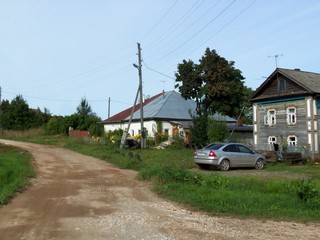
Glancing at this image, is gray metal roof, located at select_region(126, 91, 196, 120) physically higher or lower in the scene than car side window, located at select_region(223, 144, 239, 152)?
higher

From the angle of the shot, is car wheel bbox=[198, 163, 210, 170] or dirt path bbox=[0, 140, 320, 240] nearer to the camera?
dirt path bbox=[0, 140, 320, 240]

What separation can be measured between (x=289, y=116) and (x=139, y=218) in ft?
74.2

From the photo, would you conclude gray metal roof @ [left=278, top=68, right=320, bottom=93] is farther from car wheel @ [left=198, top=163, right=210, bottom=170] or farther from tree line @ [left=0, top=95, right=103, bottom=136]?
tree line @ [left=0, top=95, right=103, bottom=136]

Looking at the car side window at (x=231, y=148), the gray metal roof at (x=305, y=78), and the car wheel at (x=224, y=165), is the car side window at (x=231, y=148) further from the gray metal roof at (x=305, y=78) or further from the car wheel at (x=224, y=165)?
the gray metal roof at (x=305, y=78)

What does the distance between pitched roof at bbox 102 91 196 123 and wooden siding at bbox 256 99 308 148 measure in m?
13.8

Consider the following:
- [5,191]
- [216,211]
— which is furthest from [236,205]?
[5,191]

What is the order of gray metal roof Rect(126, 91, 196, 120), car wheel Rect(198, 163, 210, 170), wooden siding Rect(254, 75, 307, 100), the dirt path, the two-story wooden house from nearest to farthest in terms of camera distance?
1. the dirt path
2. car wheel Rect(198, 163, 210, 170)
3. the two-story wooden house
4. wooden siding Rect(254, 75, 307, 100)
5. gray metal roof Rect(126, 91, 196, 120)

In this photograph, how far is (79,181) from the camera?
13977mm

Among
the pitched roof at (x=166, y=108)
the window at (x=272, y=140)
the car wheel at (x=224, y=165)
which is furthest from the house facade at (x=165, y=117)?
the car wheel at (x=224, y=165)

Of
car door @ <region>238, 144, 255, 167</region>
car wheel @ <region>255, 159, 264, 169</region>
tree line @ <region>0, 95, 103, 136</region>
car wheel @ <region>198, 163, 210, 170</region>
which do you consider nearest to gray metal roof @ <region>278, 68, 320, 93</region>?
car wheel @ <region>255, 159, 264, 169</region>

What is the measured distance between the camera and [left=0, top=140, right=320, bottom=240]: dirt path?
6.62 metres

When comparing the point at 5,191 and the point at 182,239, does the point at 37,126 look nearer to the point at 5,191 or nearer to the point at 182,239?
the point at 5,191

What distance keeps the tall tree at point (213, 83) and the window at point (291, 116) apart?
11840 millimetres

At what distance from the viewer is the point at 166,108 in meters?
44.2
